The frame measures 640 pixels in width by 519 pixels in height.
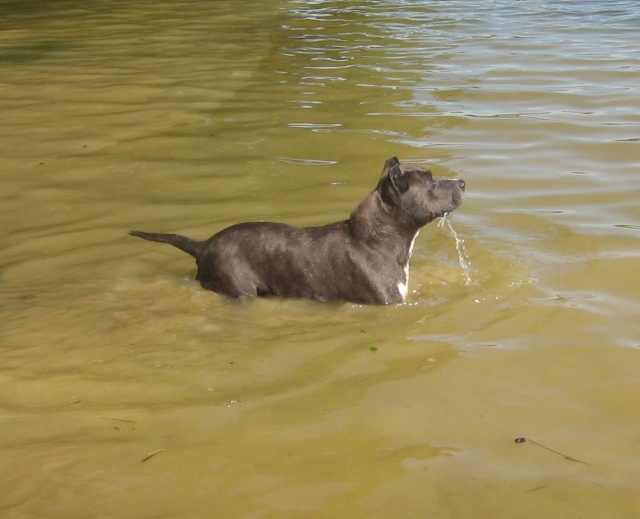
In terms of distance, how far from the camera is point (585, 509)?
4406 mm

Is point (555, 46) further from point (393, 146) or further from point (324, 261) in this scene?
point (324, 261)

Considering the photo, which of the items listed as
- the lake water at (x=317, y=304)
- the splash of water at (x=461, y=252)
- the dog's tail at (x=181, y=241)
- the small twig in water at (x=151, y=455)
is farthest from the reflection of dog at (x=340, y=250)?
the small twig in water at (x=151, y=455)

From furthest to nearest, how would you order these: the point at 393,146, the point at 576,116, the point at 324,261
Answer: the point at 576,116 < the point at 393,146 < the point at 324,261

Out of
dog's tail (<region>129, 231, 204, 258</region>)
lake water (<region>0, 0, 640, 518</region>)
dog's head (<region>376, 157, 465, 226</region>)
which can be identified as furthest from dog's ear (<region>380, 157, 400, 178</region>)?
dog's tail (<region>129, 231, 204, 258</region>)

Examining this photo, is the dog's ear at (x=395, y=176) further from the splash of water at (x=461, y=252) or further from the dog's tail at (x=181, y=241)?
the dog's tail at (x=181, y=241)

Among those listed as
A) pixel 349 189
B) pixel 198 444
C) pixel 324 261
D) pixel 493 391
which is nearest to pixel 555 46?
pixel 349 189

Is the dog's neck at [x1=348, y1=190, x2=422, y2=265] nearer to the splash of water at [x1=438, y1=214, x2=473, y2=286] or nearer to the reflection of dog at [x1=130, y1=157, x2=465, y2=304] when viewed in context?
the reflection of dog at [x1=130, y1=157, x2=465, y2=304]

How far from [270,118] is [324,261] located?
16.0ft

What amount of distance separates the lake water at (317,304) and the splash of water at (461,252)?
0.03 meters

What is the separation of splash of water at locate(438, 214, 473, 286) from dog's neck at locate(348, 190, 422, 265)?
34cm

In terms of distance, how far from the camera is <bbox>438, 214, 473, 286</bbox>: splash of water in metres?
7.47

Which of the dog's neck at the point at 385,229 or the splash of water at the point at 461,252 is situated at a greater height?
the dog's neck at the point at 385,229

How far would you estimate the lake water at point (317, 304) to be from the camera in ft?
15.4

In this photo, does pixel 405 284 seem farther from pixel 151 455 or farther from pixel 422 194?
pixel 151 455
